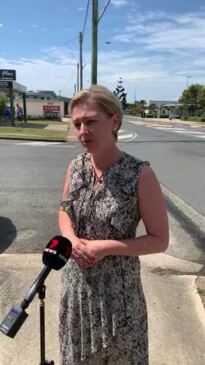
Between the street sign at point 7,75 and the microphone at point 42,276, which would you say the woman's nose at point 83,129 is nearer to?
the microphone at point 42,276

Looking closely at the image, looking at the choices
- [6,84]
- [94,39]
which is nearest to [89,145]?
[94,39]

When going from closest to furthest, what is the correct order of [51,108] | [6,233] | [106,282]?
1. [106,282]
2. [6,233]
3. [51,108]

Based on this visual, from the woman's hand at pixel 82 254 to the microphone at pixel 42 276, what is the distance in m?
0.16

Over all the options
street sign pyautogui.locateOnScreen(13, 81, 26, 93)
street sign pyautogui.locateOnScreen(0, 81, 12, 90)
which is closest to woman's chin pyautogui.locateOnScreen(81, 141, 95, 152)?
street sign pyautogui.locateOnScreen(0, 81, 12, 90)

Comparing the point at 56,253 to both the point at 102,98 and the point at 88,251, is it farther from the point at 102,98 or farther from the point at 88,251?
the point at 102,98

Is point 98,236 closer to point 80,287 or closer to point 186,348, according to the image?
point 80,287

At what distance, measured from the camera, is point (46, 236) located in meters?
6.07

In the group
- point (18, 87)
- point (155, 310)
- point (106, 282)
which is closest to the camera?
point (106, 282)

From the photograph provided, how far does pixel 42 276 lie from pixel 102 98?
723 mm

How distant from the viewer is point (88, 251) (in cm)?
190

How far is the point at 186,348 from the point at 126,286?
164cm

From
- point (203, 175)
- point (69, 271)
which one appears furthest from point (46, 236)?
point (203, 175)

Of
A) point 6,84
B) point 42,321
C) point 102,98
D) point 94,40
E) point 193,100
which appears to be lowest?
point 193,100

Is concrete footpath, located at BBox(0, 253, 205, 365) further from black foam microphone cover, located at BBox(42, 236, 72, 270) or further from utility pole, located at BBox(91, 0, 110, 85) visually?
utility pole, located at BBox(91, 0, 110, 85)
